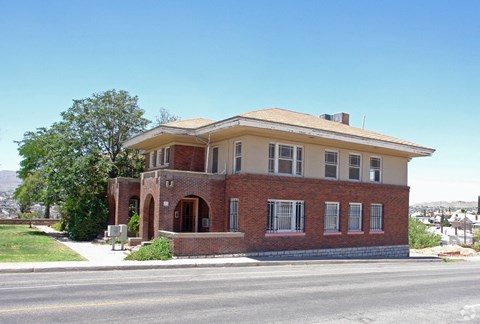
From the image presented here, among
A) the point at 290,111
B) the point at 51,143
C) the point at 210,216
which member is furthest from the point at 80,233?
the point at 290,111

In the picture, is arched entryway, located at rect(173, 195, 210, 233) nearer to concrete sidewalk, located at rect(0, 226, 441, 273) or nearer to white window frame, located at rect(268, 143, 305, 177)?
concrete sidewalk, located at rect(0, 226, 441, 273)

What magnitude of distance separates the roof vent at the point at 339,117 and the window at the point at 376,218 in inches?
262

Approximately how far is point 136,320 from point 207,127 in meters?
15.6

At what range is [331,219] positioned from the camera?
84.1 ft

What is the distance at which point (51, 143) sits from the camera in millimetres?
32969

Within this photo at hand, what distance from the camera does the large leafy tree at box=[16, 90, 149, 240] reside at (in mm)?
30297

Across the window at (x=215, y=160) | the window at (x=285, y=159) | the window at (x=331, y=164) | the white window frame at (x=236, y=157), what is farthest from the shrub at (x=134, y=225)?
the window at (x=331, y=164)

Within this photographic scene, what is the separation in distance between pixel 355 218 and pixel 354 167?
286 centimetres

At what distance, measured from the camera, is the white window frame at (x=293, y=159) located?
2359cm

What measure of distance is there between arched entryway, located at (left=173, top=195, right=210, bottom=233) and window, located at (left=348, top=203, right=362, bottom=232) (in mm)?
7862

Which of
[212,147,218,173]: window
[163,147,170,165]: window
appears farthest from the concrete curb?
[163,147,170,165]: window

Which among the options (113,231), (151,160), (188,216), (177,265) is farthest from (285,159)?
(151,160)

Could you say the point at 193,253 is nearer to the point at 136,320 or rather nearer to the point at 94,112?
the point at 136,320

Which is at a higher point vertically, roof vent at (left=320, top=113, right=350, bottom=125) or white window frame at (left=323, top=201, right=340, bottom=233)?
roof vent at (left=320, top=113, right=350, bottom=125)
